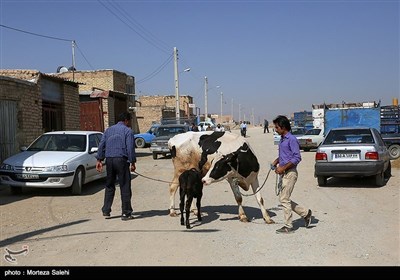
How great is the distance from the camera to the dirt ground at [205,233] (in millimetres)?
5125

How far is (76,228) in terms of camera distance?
6949 mm

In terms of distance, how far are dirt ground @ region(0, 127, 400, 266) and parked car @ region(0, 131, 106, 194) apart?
42 centimetres

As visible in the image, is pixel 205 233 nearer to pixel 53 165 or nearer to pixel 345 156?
pixel 53 165

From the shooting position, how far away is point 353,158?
10.8 meters

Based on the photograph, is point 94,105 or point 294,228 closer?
point 294,228

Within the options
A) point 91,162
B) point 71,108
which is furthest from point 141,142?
point 91,162

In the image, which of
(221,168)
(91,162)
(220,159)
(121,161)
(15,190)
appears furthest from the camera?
(91,162)

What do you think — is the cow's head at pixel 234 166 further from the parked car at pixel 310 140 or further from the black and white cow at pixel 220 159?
the parked car at pixel 310 140

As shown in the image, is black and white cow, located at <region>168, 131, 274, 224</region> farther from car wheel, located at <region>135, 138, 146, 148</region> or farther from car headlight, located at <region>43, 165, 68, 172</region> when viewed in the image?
car wheel, located at <region>135, 138, 146, 148</region>

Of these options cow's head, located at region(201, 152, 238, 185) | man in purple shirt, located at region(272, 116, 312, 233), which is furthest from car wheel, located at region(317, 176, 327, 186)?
man in purple shirt, located at region(272, 116, 312, 233)

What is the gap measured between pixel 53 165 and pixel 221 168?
5213mm
